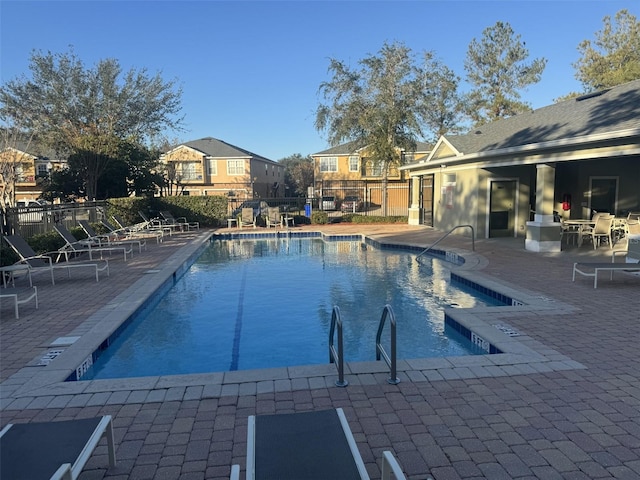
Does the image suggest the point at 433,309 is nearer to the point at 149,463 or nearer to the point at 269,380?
the point at 269,380

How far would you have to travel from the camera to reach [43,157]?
32.6 metres

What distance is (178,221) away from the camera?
69.8ft

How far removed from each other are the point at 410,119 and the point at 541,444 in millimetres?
22009

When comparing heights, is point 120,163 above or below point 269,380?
above

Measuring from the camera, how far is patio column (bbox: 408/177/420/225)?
21.3 metres

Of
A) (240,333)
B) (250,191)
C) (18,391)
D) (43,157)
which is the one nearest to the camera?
(18,391)

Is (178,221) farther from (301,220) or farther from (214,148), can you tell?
(214,148)

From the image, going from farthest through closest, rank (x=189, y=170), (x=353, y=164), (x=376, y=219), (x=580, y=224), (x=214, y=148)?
1. (x=214, y=148)
2. (x=189, y=170)
3. (x=353, y=164)
4. (x=376, y=219)
5. (x=580, y=224)

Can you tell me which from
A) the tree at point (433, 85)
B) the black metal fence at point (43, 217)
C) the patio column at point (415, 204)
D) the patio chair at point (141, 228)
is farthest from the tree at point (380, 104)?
the black metal fence at point (43, 217)

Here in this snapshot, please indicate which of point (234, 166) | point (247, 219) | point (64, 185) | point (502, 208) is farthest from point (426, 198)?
point (234, 166)

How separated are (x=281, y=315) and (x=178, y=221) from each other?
1519cm

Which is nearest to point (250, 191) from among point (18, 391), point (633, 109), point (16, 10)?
point (16, 10)

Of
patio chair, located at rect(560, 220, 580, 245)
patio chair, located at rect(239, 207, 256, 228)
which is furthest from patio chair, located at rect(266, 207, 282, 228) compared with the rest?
patio chair, located at rect(560, 220, 580, 245)

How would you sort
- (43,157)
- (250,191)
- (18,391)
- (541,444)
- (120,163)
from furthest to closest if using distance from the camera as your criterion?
(250,191) → (43,157) → (120,163) → (18,391) → (541,444)
